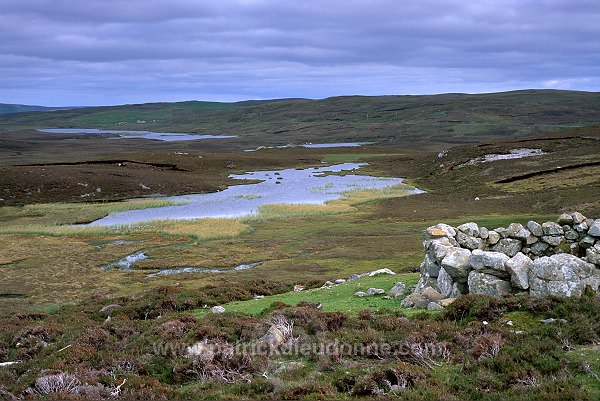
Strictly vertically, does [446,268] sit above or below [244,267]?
above

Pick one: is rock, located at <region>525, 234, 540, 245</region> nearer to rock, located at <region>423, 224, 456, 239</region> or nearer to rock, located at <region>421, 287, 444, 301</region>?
rock, located at <region>423, 224, 456, 239</region>

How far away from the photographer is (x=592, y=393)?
33.6ft

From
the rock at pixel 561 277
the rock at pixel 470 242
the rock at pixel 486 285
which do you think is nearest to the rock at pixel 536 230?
the rock at pixel 470 242

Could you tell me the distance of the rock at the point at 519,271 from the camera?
58.0 feet

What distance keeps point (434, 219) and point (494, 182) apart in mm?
28900

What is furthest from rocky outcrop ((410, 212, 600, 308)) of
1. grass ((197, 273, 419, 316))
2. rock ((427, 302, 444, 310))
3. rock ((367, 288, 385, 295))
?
rock ((367, 288, 385, 295))

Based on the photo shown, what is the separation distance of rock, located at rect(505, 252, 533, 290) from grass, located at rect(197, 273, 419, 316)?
138 inches

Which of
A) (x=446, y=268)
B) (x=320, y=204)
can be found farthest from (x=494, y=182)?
(x=446, y=268)

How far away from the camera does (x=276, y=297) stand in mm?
25438

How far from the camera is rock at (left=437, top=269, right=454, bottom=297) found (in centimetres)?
1973

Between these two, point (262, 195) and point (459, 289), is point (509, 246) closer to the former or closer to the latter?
point (459, 289)

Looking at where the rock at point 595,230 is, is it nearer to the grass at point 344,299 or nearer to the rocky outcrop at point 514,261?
the rocky outcrop at point 514,261

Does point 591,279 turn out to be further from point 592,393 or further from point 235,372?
point 235,372

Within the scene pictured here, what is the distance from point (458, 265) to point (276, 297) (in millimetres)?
9455
